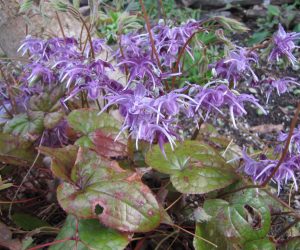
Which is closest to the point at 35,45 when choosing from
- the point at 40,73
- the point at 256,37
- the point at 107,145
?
the point at 40,73

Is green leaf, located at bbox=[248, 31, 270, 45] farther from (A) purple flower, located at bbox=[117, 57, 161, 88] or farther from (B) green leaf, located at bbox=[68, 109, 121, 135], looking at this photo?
(A) purple flower, located at bbox=[117, 57, 161, 88]

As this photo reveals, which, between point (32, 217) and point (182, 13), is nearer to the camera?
point (32, 217)

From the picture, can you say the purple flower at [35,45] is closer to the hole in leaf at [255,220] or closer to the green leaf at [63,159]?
the green leaf at [63,159]

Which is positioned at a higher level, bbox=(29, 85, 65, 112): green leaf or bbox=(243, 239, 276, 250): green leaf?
bbox=(29, 85, 65, 112): green leaf

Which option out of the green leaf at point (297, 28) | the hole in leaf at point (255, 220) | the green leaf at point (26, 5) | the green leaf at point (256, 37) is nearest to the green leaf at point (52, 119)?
the green leaf at point (26, 5)

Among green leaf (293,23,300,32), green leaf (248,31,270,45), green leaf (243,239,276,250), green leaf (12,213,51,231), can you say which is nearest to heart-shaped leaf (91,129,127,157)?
green leaf (12,213,51,231)

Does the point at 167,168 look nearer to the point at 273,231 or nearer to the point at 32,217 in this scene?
the point at 32,217

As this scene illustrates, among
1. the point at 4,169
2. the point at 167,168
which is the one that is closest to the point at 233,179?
the point at 167,168
